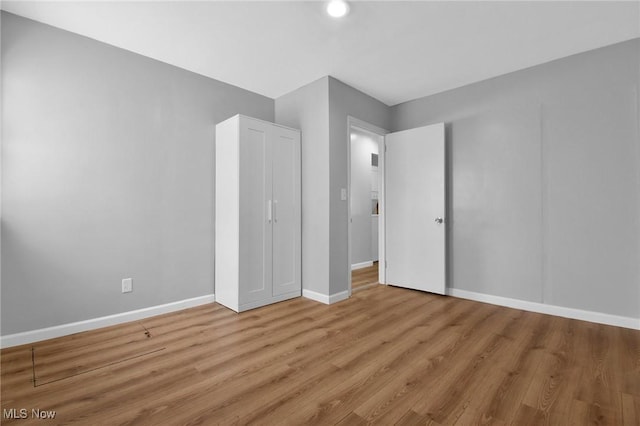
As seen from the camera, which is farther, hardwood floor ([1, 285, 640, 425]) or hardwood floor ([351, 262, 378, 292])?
hardwood floor ([351, 262, 378, 292])

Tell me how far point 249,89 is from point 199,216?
176 centimetres

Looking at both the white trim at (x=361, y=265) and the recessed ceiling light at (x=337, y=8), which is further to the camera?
the white trim at (x=361, y=265)

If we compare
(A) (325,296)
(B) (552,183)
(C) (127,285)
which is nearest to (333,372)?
(A) (325,296)

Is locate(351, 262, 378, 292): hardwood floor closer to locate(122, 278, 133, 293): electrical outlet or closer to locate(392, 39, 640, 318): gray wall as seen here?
locate(392, 39, 640, 318): gray wall

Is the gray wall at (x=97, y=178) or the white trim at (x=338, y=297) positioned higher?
the gray wall at (x=97, y=178)

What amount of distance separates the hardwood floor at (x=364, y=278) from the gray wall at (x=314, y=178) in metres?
0.70

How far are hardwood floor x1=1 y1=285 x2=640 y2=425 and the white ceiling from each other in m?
2.64

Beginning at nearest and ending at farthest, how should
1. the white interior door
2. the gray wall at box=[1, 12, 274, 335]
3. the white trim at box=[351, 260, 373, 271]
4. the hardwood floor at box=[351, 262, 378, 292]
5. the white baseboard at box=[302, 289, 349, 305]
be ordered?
the gray wall at box=[1, 12, 274, 335]
the white baseboard at box=[302, 289, 349, 305]
the white interior door
the hardwood floor at box=[351, 262, 378, 292]
the white trim at box=[351, 260, 373, 271]

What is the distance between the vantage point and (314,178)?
360 cm

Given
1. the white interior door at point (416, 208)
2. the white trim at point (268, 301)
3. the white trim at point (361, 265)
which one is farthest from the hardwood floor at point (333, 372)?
the white trim at point (361, 265)

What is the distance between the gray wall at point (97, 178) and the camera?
7.66 ft

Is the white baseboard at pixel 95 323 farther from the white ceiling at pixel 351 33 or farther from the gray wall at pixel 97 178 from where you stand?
the white ceiling at pixel 351 33

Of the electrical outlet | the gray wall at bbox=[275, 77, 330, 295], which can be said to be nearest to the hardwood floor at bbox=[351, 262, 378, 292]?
the gray wall at bbox=[275, 77, 330, 295]

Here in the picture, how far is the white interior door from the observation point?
3.74m
